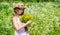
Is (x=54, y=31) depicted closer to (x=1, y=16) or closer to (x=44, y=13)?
(x=44, y=13)

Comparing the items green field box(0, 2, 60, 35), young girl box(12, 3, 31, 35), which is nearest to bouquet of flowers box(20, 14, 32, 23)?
young girl box(12, 3, 31, 35)

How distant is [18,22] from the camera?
4051 mm

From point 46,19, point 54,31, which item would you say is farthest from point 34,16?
point 54,31

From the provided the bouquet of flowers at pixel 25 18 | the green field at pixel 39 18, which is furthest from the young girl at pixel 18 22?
the green field at pixel 39 18

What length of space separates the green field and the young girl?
1.42 metres

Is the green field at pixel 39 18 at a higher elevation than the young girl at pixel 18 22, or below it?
below

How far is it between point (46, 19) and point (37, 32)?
0.66m

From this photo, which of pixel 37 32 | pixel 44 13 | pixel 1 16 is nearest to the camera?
pixel 37 32

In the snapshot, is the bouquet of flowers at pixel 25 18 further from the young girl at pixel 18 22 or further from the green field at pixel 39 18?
the green field at pixel 39 18

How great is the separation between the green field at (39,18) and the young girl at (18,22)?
142 centimetres

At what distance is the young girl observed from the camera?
4.01 metres

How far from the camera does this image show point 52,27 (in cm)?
596

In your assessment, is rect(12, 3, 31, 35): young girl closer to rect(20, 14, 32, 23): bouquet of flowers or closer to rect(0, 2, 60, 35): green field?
rect(20, 14, 32, 23): bouquet of flowers

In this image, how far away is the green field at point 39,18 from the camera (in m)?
5.73
